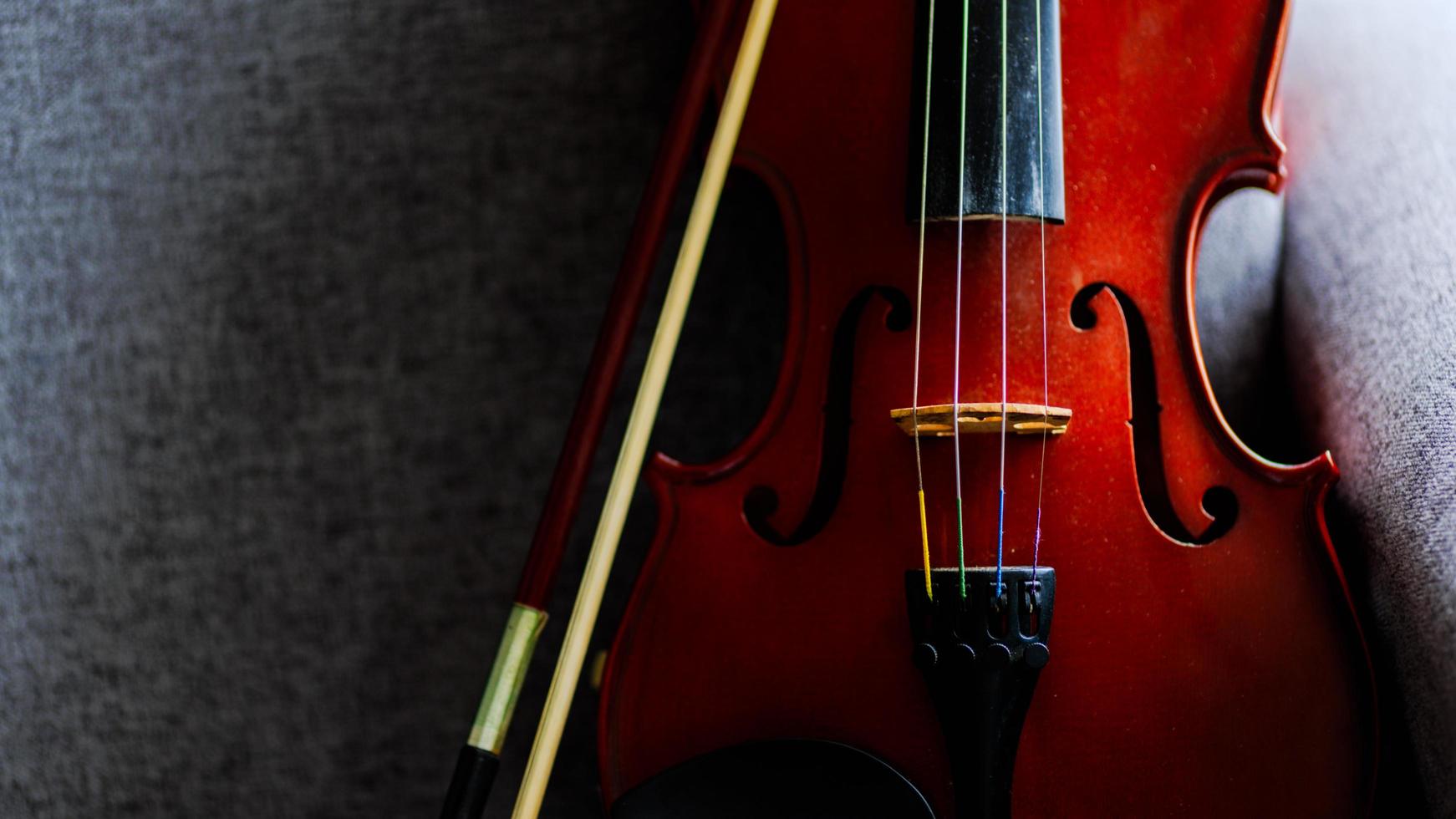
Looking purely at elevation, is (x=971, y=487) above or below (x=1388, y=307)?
below

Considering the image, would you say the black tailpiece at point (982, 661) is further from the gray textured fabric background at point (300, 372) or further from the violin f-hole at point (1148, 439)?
the gray textured fabric background at point (300, 372)

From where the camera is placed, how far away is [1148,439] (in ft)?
2.05

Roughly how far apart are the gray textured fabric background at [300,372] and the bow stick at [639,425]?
176 millimetres

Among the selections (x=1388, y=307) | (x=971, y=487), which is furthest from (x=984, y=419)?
(x=1388, y=307)

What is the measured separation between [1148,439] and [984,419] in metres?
0.11

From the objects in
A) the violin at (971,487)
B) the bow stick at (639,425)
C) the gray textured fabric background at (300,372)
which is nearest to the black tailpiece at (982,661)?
the violin at (971,487)

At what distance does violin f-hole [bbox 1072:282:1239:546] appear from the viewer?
1.99 ft

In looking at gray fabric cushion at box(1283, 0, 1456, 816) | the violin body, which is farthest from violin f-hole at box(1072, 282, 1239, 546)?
gray fabric cushion at box(1283, 0, 1456, 816)

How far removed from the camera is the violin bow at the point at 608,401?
23.9 inches

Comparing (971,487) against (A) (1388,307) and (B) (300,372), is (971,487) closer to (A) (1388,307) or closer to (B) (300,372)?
(A) (1388,307)

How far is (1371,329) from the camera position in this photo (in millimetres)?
697

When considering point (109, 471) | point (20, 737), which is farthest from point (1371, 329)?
point (20, 737)

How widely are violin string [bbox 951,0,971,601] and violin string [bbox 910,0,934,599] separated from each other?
0.06 feet

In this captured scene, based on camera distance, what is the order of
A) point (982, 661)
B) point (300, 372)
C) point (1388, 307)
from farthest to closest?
1. point (300, 372)
2. point (1388, 307)
3. point (982, 661)
